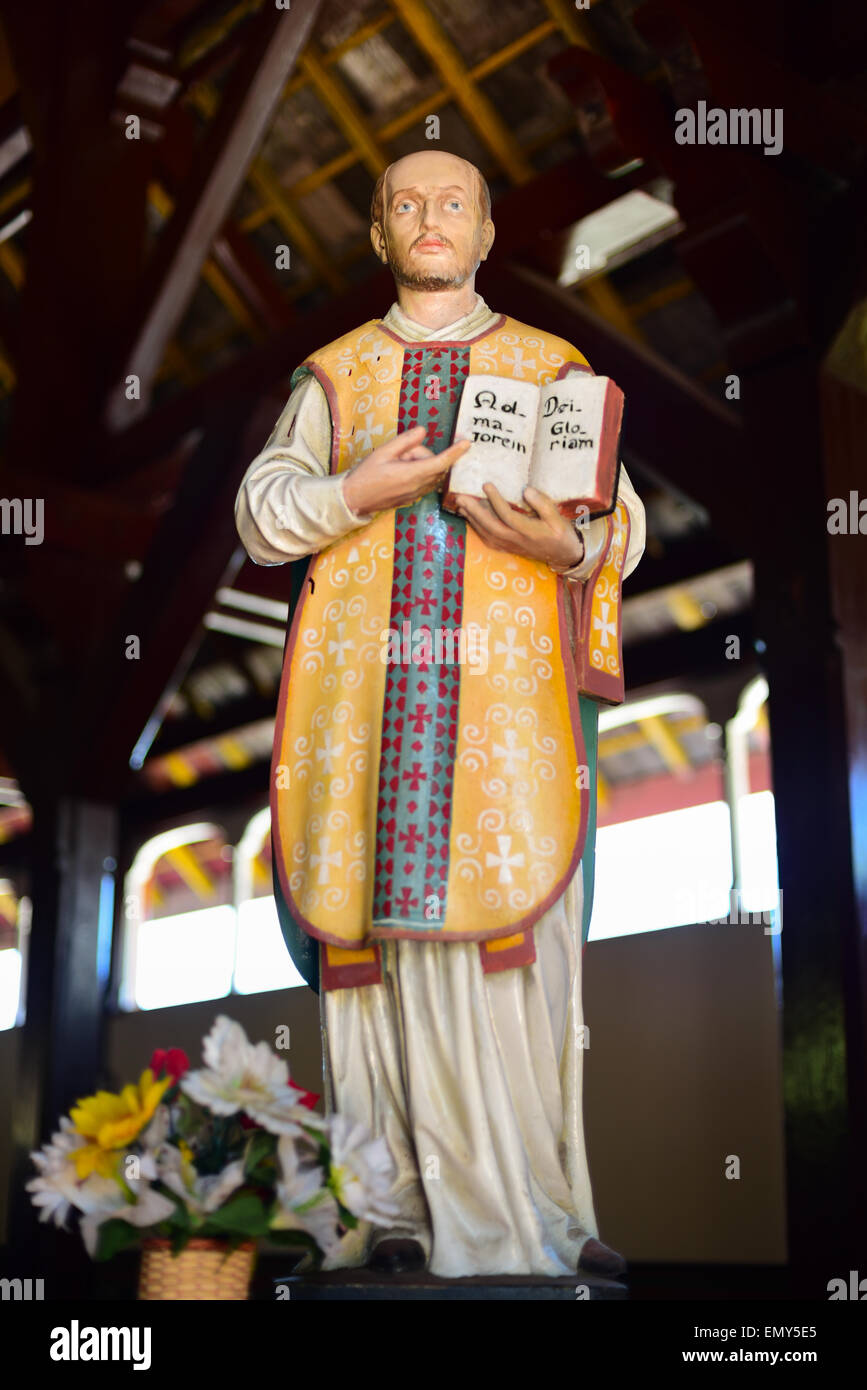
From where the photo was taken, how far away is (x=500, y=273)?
5.98m

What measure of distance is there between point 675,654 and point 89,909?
300cm

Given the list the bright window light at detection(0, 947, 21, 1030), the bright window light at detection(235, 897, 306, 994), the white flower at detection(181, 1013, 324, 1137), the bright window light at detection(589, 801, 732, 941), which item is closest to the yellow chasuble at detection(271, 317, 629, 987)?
the white flower at detection(181, 1013, 324, 1137)

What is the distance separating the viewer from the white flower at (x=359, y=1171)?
1.98m

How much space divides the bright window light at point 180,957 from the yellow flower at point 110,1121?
27.6 ft

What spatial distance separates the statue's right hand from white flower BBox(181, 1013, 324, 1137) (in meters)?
0.75

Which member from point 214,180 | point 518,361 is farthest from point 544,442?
point 214,180

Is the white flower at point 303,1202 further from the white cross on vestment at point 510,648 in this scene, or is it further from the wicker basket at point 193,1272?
the white cross on vestment at point 510,648

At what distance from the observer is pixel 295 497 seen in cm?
240

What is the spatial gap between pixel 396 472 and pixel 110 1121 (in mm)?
932

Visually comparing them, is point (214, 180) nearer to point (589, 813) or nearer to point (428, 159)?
point (428, 159)

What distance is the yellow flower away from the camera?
1974 mm

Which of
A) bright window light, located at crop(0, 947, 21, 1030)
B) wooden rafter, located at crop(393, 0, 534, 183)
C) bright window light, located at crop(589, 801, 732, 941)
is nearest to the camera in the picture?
wooden rafter, located at crop(393, 0, 534, 183)

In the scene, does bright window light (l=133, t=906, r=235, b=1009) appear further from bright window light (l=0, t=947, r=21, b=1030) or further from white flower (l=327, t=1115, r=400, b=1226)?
white flower (l=327, t=1115, r=400, b=1226)
